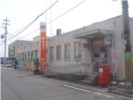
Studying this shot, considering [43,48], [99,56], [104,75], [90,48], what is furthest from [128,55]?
[43,48]

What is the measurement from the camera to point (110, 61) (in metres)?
19.1

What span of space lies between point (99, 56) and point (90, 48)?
1679 millimetres

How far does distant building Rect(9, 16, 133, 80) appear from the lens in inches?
713

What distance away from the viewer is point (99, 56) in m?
20.7

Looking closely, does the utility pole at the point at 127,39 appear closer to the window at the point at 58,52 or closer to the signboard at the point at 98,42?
the signboard at the point at 98,42

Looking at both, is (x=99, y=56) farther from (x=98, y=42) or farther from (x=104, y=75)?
(x=104, y=75)

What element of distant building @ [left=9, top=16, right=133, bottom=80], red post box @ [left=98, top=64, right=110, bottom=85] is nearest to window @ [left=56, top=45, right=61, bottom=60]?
distant building @ [left=9, top=16, right=133, bottom=80]

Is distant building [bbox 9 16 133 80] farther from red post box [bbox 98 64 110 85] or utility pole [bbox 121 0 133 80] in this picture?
red post box [bbox 98 64 110 85]

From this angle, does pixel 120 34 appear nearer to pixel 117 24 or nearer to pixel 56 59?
pixel 117 24

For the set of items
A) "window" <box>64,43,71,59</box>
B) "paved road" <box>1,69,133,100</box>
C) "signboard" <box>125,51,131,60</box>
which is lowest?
"paved road" <box>1,69,133,100</box>

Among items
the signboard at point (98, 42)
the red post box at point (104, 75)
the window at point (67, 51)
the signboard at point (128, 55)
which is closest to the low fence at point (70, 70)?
the window at point (67, 51)

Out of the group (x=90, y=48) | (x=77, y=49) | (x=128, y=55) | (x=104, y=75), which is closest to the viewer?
(x=128, y=55)

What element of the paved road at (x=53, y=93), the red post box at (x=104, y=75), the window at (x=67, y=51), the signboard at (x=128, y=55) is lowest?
the paved road at (x=53, y=93)

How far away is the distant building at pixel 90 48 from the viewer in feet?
59.4
